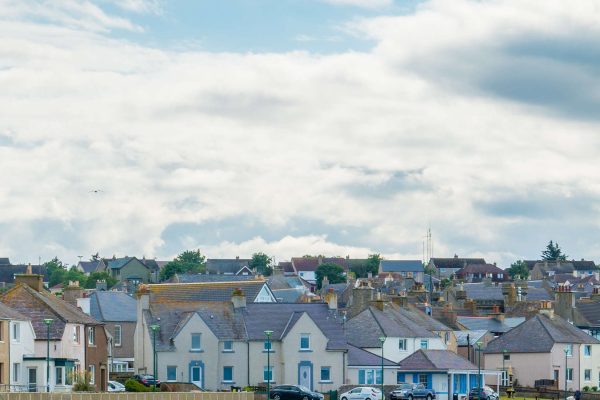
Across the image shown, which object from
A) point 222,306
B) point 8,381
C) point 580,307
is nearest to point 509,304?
point 580,307

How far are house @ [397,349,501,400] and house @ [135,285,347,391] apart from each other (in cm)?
860

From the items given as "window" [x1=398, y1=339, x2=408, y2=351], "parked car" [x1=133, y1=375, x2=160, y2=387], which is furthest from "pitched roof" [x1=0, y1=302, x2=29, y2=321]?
"window" [x1=398, y1=339, x2=408, y2=351]

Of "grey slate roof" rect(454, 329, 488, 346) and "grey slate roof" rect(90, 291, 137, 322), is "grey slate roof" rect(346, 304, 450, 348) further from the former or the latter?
"grey slate roof" rect(90, 291, 137, 322)

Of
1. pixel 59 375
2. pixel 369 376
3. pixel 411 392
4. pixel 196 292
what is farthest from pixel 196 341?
pixel 411 392

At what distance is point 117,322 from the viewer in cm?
12306

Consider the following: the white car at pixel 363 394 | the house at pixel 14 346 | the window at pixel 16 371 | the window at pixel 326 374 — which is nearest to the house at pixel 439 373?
the window at pixel 326 374

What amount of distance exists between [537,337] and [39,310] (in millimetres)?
53070

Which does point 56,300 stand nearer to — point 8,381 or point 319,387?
point 8,381

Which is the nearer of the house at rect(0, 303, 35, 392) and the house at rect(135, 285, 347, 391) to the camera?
the house at rect(0, 303, 35, 392)

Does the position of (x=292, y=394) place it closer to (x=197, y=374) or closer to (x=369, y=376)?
(x=197, y=374)

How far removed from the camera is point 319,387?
99.4 meters

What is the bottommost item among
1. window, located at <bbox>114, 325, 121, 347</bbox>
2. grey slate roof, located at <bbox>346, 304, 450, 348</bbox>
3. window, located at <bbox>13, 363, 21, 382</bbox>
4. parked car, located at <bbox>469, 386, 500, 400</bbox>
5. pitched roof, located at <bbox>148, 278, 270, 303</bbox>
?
parked car, located at <bbox>469, 386, 500, 400</bbox>

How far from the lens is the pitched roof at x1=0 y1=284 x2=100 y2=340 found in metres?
88.0

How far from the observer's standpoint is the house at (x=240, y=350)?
99.4 meters
